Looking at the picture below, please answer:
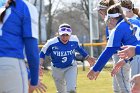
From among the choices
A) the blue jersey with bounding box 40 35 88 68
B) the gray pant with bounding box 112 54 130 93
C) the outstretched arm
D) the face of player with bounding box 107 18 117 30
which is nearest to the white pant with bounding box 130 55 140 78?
the outstretched arm

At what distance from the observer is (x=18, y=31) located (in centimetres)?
436

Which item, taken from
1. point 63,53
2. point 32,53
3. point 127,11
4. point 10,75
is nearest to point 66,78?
point 63,53

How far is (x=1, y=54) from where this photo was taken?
432 centimetres

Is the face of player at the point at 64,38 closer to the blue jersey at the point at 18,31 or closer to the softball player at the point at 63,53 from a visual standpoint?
the softball player at the point at 63,53

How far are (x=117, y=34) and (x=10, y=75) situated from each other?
267 cm

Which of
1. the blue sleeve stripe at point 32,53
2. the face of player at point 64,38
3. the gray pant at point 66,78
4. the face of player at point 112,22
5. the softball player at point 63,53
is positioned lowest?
the gray pant at point 66,78

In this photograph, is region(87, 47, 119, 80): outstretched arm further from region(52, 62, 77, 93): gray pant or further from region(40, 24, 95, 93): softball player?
region(40, 24, 95, 93): softball player

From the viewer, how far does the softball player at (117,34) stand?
260 inches

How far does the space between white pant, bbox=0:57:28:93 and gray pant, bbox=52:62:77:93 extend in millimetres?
4820

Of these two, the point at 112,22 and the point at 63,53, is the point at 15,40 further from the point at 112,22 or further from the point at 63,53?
the point at 63,53

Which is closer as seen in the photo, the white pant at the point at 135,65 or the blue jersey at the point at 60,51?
the white pant at the point at 135,65

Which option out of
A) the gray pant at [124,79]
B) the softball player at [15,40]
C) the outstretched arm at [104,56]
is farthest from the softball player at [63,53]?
the softball player at [15,40]

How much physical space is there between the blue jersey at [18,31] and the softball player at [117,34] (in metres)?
2.39

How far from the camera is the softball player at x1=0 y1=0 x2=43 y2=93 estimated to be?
170 inches
